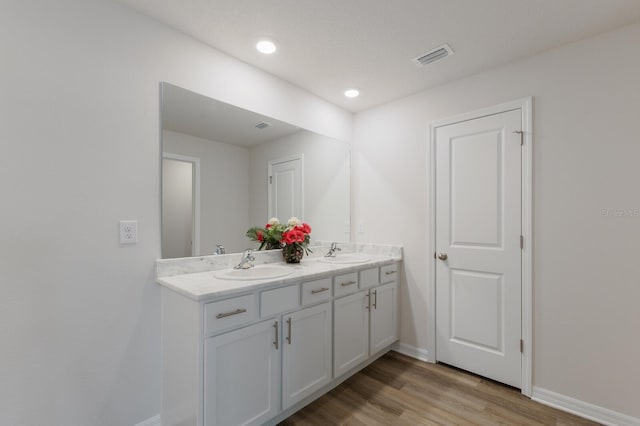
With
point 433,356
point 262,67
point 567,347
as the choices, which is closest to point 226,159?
point 262,67

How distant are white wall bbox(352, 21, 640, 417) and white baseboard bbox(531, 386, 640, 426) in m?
0.03

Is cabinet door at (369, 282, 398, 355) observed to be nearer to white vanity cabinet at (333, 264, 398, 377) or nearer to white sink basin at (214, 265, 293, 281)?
white vanity cabinet at (333, 264, 398, 377)

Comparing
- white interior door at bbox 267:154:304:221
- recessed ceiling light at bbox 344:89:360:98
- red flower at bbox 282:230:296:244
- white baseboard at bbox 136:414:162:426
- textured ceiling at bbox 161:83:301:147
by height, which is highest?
recessed ceiling light at bbox 344:89:360:98

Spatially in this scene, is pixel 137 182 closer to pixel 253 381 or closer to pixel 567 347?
pixel 253 381

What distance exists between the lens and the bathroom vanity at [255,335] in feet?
4.67

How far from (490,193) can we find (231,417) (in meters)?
2.29

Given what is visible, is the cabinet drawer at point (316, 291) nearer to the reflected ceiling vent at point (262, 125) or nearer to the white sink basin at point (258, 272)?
the white sink basin at point (258, 272)

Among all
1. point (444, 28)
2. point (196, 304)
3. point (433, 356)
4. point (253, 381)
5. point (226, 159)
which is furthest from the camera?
point (433, 356)

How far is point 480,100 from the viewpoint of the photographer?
234cm

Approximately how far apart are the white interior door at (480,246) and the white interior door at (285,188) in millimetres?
1224

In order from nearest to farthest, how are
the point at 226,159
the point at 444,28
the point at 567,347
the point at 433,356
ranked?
the point at 444,28
the point at 567,347
the point at 226,159
the point at 433,356

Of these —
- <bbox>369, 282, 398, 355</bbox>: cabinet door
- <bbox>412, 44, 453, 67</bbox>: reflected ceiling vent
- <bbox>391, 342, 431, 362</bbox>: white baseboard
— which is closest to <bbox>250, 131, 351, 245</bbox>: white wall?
<bbox>369, 282, 398, 355</bbox>: cabinet door

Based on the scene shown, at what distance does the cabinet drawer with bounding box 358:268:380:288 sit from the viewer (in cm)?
233

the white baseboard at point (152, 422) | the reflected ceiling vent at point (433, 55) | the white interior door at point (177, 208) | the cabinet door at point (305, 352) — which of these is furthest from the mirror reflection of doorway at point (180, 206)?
the reflected ceiling vent at point (433, 55)
